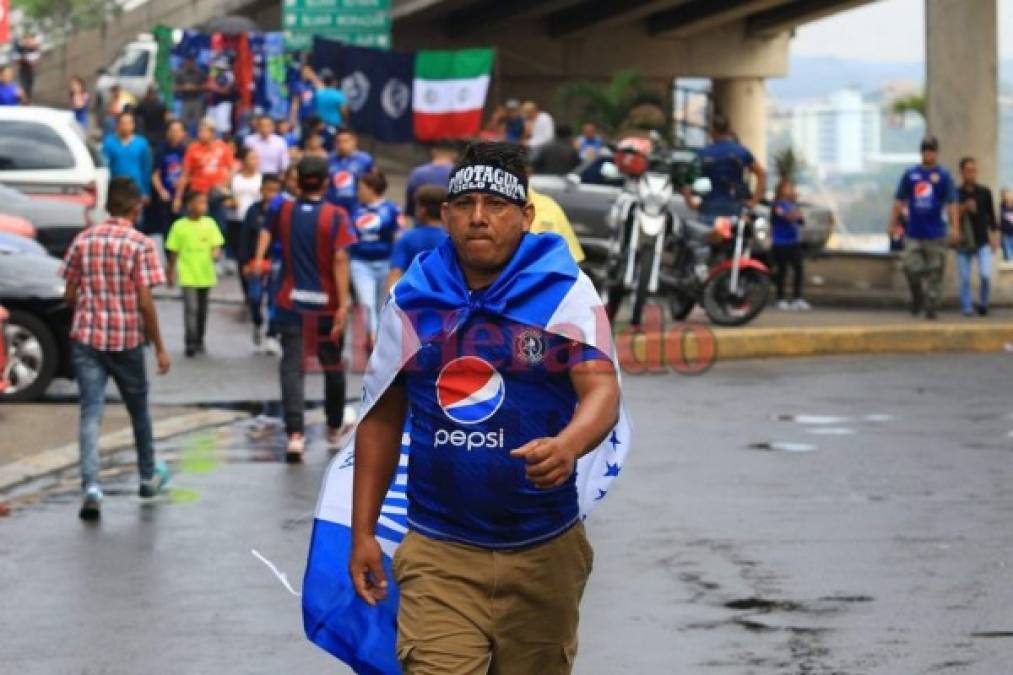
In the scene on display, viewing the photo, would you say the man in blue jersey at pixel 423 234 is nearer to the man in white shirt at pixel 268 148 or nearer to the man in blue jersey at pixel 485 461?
the man in blue jersey at pixel 485 461

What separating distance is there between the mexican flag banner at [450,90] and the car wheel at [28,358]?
1922 centimetres

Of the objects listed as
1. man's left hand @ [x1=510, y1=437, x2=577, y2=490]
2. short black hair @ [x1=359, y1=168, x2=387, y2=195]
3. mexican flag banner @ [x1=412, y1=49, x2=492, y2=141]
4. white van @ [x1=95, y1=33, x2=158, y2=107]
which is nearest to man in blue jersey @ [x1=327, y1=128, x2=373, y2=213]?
short black hair @ [x1=359, y1=168, x2=387, y2=195]

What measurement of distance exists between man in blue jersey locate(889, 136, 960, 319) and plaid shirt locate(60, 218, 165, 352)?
1343cm

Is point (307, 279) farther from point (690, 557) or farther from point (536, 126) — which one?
point (536, 126)

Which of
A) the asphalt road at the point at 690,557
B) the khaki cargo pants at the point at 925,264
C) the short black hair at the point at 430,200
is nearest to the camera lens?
the asphalt road at the point at 690,557

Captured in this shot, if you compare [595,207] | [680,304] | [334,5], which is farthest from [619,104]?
[680,304]

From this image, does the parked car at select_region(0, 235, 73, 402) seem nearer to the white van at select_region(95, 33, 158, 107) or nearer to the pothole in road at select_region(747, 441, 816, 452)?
the pothole in road at select_region(747, 441, 816, 452)

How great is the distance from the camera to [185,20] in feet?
175

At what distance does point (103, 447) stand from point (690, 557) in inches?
201

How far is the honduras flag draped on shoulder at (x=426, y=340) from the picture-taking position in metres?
6.04

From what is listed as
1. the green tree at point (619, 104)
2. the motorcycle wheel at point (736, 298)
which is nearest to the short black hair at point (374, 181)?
the motorcycle wheel at point (736, 298)

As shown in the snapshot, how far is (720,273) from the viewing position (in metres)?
23.1

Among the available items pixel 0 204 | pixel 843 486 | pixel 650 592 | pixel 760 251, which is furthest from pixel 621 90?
pixel 650 592

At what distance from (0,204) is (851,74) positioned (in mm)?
51540
